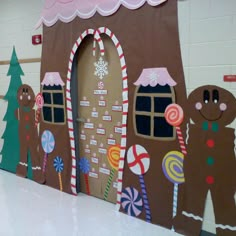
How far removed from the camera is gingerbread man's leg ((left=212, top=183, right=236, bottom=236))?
2.44m

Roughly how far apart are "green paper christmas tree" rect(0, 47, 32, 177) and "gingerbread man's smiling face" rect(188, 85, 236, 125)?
264 cm

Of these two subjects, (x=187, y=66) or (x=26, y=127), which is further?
(x=26, y=127)

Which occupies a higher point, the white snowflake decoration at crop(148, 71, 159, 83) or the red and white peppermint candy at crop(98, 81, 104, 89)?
the white snowflake decoration at crop(148, 71, 159, 83)

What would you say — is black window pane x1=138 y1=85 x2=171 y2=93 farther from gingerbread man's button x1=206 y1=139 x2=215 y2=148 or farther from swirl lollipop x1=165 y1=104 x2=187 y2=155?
gingerbread man's button x1=206 y1=139 x2=215 y2=148

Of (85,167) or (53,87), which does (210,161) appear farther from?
(53,87)

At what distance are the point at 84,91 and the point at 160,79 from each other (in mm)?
1137

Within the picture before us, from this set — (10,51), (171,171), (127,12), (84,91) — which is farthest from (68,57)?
(171,171)

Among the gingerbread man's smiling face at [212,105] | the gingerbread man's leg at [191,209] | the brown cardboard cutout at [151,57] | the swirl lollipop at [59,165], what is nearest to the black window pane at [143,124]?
the brown cardboard cutout at [151,57]

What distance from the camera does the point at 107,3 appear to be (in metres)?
3.09

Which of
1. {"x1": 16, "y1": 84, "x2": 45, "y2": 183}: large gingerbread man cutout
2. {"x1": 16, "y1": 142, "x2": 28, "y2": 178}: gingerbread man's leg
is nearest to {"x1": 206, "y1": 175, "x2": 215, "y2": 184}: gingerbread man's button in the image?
{"x1": 16, "y1": 84, "x2": 45, "y2": 183}: large gingerbread man cutout

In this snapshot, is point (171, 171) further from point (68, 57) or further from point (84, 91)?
point (68, 57)

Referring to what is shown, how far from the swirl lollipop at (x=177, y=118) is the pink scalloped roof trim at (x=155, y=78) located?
0.21 metres

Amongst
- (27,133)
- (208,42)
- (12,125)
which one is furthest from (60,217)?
(208,42)

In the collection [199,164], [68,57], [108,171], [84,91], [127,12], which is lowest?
[108,171]
